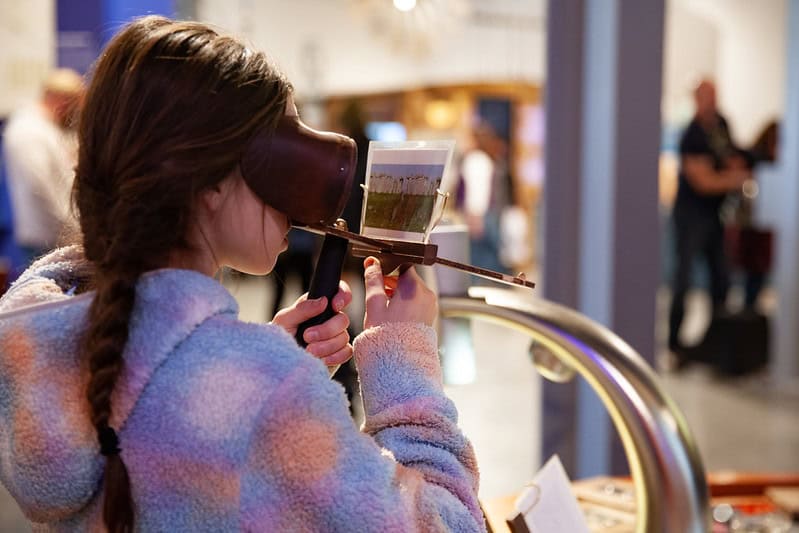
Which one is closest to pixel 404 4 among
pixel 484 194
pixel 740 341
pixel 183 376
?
pixel 484 194

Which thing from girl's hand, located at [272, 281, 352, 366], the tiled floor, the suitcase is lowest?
the tiled floor

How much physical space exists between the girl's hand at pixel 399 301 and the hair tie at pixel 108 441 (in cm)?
29

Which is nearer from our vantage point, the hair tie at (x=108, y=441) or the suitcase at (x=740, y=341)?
the hair tie at (x=108, y=441)

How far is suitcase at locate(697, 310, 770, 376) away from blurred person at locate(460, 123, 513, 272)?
2.03m

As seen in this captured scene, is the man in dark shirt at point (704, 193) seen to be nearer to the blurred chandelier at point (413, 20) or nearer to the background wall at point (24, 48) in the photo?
the blurred chandelier at point (413, 20)

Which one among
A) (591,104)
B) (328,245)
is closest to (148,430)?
(328,245)

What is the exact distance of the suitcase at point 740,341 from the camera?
4.91 meters

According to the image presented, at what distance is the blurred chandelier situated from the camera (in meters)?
5.98

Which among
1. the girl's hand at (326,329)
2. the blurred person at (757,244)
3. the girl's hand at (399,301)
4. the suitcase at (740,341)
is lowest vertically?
the suitcase at (740,341)

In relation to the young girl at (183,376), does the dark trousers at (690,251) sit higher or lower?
lower

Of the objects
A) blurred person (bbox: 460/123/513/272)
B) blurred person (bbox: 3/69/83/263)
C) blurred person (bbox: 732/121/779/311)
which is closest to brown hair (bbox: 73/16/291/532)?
blurred person (bbox: 3/69/83/263)

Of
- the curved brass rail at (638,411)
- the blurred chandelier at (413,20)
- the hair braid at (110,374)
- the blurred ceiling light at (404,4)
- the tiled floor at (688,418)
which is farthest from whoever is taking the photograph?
the blurred chandelier at (413,20)

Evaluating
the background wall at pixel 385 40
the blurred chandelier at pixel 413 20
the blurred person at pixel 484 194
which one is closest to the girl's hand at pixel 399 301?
the background wall at pixel 385 40

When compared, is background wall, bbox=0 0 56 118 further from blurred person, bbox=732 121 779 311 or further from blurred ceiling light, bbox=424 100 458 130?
blurred person, bbox=732 121 779 311
